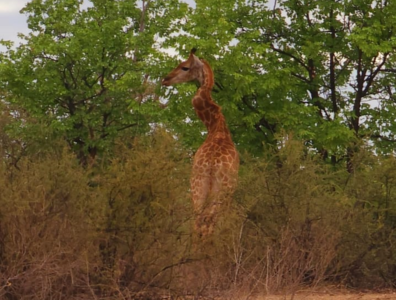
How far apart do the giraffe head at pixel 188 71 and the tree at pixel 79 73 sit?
56.2 feet

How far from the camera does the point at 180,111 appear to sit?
82.4 ft

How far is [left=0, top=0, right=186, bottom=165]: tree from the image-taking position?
1289 inches

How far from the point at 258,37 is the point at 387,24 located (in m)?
4.00

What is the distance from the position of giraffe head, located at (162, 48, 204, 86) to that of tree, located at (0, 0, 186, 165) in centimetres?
1714

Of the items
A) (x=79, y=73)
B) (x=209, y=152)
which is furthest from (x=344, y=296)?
(x=79, y=73)

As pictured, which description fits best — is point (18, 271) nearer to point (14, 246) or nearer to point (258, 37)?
point (14, 246)

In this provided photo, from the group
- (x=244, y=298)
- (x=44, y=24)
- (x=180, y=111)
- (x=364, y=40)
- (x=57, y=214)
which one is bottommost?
(x=244, y=298)

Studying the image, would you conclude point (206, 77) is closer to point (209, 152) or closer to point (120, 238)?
point (209, 152)

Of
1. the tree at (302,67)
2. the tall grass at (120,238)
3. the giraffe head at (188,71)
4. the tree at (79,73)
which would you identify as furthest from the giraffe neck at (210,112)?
the tree at (79,73)

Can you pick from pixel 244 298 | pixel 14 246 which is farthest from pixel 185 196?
pixel 14 246

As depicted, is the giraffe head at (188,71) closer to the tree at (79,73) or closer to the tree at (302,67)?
the tree at (302,67)

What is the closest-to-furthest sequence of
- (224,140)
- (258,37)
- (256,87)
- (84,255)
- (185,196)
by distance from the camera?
(84,255) < (185,196) < (224,140) < (256,87) < (258,37)

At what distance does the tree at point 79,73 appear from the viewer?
107 ft

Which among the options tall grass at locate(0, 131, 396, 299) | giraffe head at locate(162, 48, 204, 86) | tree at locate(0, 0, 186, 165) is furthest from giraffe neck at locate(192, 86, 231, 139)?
tree at locate(0, 0, 186, 165)
